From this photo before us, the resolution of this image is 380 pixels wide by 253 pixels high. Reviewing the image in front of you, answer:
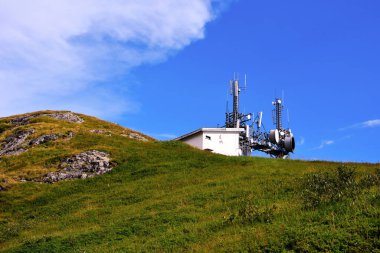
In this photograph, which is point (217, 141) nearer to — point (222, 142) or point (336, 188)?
point (222, 142)

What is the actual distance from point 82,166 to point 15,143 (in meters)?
19.4

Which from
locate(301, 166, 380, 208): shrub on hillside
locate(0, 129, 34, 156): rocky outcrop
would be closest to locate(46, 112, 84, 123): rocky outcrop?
locate(0, 129, 34, 156): rocky outcrop

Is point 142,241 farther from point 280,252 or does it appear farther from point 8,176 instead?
point 8,176

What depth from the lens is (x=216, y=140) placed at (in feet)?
234

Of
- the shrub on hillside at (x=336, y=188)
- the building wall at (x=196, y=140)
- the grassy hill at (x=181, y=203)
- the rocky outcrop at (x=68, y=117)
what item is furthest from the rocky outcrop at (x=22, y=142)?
the shrub on hillside at (x=336, y=188)

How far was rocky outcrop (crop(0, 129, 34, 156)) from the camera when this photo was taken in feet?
191

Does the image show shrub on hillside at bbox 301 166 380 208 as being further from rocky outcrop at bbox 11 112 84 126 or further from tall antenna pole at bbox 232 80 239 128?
tall antenna pole at bbox 232 80 239 128

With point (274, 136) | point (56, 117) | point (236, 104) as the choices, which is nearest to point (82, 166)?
point (56, 117)

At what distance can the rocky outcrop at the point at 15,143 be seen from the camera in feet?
191

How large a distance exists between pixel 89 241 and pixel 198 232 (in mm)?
6460

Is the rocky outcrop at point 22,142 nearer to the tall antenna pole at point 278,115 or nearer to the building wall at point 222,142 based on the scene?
the building wall at point 222,142

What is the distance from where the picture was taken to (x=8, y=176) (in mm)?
46250

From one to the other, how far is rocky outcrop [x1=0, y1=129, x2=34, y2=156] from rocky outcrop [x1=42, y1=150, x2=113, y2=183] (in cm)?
1159

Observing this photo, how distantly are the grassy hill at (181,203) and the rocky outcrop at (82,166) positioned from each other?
1051 millimetres
